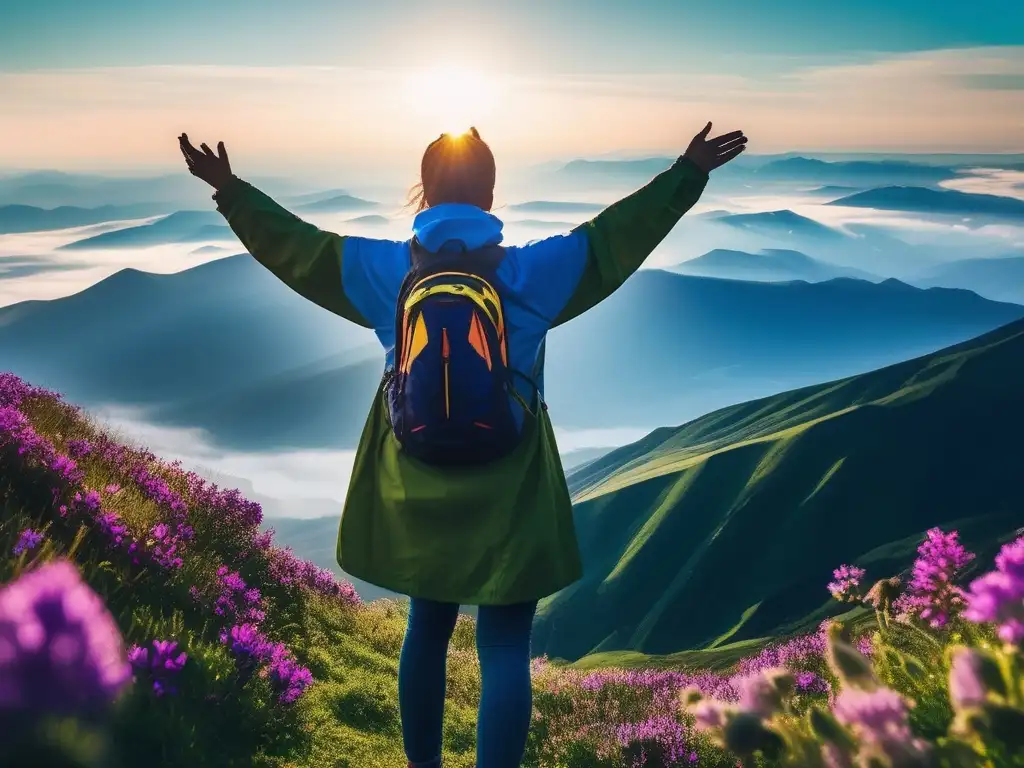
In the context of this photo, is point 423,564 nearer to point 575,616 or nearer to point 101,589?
point 101,589

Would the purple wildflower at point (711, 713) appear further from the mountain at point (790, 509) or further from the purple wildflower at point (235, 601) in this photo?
the mountain at point (790, 509)

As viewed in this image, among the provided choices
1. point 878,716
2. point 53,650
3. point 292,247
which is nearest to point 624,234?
point 292,247

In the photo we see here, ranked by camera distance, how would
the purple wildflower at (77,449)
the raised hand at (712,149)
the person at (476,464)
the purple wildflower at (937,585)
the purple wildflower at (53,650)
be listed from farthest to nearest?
the purple wildflower at (77,449), the purple wildflower at (937,585), the raised hand at (712,149), the person at (476,464), the purple wildflower at (53,650)

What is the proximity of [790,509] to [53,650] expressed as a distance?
55.0m

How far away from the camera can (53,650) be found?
225cm

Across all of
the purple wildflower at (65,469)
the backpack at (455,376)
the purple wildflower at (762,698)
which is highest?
the purple wildflower at (65,469)

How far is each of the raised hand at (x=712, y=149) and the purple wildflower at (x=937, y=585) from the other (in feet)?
9.81

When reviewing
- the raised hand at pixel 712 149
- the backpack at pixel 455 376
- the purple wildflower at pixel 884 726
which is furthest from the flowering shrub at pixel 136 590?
the raised hand at pixel 712 149

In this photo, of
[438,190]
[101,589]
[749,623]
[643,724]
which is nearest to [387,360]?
[438,190]

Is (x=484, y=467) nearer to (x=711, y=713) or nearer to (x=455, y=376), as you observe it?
(x=455, y=376)

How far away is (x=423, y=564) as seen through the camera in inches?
154

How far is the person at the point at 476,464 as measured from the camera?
3.84 metres

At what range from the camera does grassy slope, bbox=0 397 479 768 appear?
167 inches

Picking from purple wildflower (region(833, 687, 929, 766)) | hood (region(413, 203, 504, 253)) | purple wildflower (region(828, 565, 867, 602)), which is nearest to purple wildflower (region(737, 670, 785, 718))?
purple wildflower (region(833, 687, 929, 766))
